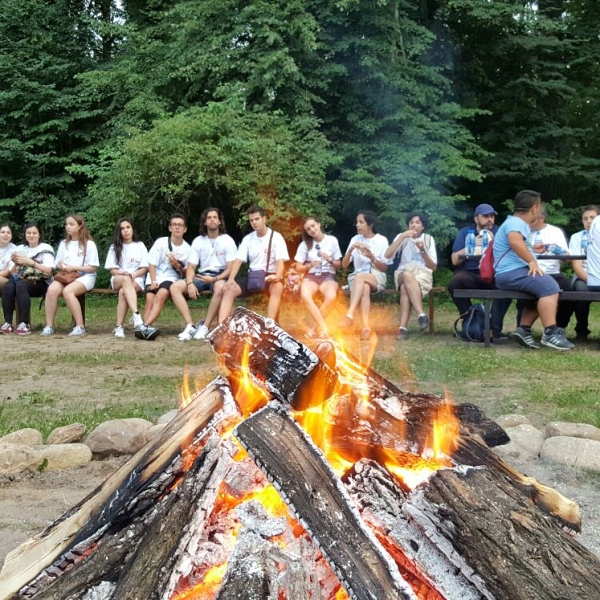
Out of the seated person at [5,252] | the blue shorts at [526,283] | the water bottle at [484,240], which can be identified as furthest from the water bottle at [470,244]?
the seated person at [5,252]

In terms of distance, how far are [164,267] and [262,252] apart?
1.48 m

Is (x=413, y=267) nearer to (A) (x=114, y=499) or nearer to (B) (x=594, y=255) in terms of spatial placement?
(B) (x=594, y=255)

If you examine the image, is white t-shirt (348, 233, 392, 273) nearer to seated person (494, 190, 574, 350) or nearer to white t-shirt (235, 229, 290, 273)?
white t-shirt (235, 229, 290, 273)

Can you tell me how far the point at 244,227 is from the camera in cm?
1481

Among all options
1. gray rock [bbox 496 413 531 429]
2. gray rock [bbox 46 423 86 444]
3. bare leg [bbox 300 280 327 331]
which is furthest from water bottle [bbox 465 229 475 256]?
gray rock [bbox 46 423 86 444]

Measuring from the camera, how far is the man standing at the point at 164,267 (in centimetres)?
992

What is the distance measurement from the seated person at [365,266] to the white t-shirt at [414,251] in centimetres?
28

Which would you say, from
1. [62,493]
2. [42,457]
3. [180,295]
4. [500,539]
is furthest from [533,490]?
[180,295]

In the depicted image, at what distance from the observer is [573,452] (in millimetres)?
3977

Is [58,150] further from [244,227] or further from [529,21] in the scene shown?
[529,21]

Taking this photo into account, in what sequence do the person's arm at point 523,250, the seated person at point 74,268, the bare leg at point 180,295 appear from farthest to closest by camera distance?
the seated person at point 74,268 → the bare leg at point 180,295 → the person's arm at point 523,250

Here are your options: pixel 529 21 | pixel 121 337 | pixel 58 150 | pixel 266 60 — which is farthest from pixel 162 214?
pixel 529 21

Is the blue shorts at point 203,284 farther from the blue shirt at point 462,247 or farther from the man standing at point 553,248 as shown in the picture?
the man standing at point 553,248

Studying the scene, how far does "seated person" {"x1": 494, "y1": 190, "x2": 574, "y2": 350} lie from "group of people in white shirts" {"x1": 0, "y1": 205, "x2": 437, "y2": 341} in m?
1.30
